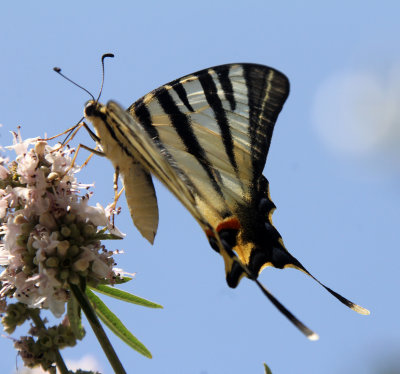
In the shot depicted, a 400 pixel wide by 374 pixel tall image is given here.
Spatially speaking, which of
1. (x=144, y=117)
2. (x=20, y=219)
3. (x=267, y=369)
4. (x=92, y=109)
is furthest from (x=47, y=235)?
(x=267, y=369)

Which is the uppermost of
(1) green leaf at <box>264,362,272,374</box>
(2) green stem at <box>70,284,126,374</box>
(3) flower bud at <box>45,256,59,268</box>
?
(3) flower bud at <box>45,256,59,268</box>

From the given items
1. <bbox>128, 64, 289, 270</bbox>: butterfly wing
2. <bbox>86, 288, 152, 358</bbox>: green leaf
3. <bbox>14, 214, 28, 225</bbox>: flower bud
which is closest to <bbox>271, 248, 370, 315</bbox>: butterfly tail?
<bbox>128, 64, 289, 270</bbox>: butterfly wing

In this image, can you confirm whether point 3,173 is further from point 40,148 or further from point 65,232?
point 65,232

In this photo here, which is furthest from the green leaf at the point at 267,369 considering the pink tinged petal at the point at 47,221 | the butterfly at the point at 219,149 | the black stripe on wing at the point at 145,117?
the black stripe on wing at the point at 145,117

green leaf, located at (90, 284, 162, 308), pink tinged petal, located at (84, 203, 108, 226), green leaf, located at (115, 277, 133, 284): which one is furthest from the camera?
green leaf, located at (90, 284, 162, 308)

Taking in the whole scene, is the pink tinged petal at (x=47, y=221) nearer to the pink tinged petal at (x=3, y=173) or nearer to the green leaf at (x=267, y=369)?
the pink tinged petal at (x=3, y=173)

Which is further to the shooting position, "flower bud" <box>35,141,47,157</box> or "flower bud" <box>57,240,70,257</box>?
"flower bud" <box>35,141,47,157</box>

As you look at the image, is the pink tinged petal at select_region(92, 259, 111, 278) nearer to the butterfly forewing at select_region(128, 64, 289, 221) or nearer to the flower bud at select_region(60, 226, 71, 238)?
the flower bud at select_region(60, 226, 71, 238)
